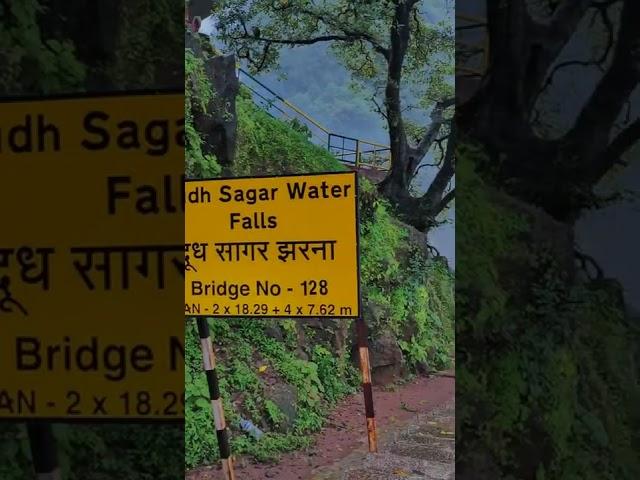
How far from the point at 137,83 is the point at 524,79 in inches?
36.2

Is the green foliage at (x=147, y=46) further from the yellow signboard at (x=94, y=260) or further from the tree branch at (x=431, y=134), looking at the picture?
the tree branch at (x=431, y=134)

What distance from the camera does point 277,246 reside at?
3.48 meters

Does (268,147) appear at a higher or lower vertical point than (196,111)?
lower

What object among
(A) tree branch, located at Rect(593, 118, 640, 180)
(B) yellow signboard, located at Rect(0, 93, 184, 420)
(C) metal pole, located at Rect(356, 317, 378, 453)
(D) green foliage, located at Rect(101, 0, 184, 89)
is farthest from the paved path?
(D) green foliage, located at Rect(101, 0, 184, 89)

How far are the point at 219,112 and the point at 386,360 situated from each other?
4119 millimetres

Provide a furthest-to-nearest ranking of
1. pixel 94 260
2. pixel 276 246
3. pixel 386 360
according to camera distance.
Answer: pixel 386 360 → pixel 276 246 → pixel 94 260

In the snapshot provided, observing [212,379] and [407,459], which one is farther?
[407,459]

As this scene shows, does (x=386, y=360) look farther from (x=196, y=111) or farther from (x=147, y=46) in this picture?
(x=147, y=46)

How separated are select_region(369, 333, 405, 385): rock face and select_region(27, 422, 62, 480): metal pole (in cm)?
784

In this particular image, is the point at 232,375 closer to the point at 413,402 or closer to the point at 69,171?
the point at 413,402

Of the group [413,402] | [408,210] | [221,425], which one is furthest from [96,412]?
[408,210]

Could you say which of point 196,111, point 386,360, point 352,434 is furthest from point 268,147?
point 352,434

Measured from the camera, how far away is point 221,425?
3.81 m

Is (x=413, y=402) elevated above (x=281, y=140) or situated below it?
below
